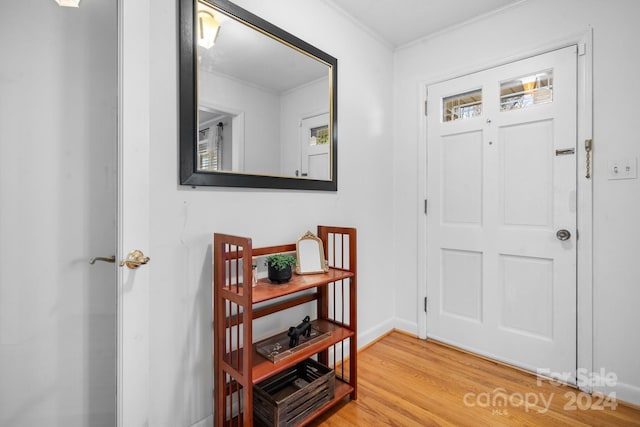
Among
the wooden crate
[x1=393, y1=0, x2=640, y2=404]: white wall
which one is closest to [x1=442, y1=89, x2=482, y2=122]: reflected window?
[x1=393, y1=0, x2=640, y2=404]: white wall

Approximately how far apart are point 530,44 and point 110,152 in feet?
8.31

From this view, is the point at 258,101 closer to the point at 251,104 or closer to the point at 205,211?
the point at 251,104

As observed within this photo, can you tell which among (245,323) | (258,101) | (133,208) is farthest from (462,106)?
(133,208)

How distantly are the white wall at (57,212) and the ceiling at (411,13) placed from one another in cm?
159

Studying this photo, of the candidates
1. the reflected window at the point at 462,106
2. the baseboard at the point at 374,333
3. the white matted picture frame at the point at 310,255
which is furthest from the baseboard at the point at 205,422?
the reflected window at the point at 462,106

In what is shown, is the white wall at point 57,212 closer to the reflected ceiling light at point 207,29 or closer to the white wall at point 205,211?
the white wall at point 205,211

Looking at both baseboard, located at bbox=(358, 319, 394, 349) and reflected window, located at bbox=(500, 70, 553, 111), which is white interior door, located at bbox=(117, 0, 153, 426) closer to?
baseboard, located at bbox=(358, 319, 394, 349)

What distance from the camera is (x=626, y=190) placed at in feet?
5.71

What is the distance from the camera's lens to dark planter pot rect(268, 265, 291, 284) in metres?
1.53

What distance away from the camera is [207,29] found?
1441 mm

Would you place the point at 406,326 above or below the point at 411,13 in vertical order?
below

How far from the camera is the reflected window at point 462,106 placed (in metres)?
2.32

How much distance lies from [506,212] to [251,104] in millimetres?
1854

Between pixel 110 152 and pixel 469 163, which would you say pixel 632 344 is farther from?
pixel 110 152
